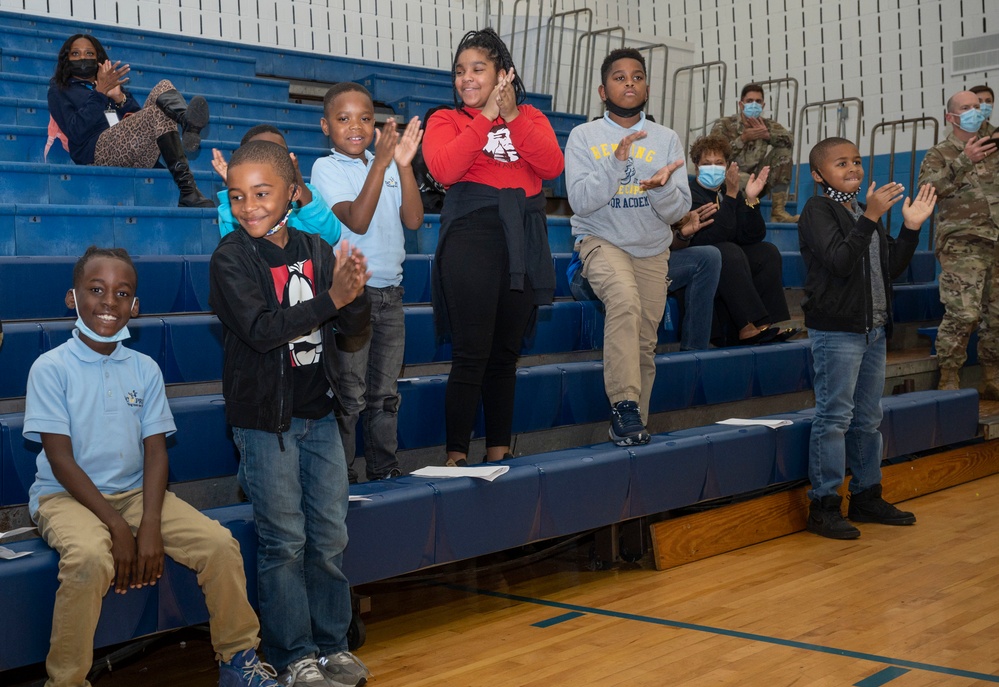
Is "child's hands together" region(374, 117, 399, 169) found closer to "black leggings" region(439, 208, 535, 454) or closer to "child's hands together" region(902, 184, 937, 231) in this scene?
"black leggings" region(439, 208, 535, 454)

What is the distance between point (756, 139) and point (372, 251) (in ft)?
13.3

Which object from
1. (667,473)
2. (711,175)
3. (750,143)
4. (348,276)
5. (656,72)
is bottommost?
(667,473)

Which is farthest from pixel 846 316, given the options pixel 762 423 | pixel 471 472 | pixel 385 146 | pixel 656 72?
pixel 656 72

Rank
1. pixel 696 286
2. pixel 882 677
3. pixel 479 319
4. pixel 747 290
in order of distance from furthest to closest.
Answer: pixel 747 290, pixel 696 286, pixel 479 319, pixel 882 677

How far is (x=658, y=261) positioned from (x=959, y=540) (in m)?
1.19

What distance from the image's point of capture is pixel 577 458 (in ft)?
8.62

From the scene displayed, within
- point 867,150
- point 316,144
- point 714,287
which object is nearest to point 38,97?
point 316,144

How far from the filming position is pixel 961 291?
14.4 ft

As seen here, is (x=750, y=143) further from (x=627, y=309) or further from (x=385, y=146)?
(x=385, y=146)

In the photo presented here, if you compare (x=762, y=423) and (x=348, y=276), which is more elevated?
(x=348, y=276)

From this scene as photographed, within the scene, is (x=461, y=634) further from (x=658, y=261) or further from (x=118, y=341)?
(x=658, y=261)

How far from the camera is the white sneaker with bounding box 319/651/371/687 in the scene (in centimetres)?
190

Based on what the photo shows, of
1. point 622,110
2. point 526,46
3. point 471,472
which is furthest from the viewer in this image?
point 526,46

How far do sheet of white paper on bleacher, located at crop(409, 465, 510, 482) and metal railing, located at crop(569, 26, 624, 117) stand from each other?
468 cm
